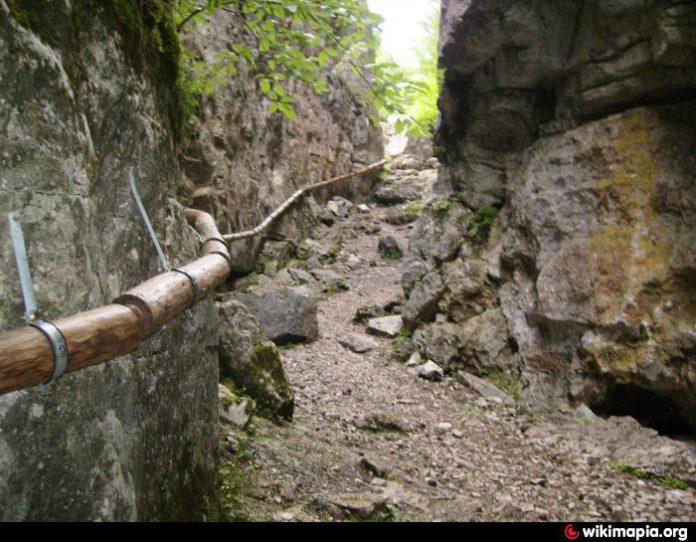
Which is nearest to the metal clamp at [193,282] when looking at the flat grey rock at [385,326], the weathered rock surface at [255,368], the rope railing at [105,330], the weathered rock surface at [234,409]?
the rope railing at [105,330]

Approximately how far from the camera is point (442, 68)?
9109 millimetres

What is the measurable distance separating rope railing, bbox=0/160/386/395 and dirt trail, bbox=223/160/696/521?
215 cm

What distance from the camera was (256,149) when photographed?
13.5 meters

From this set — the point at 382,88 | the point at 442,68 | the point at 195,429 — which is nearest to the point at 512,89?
the point at 442,68

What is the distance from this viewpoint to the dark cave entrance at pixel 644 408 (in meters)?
6.52

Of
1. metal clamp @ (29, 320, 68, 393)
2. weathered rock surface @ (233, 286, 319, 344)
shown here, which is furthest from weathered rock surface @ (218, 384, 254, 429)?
weathered rock surface @ (233, 286, 319, 344)

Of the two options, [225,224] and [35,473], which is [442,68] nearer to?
[225,224]

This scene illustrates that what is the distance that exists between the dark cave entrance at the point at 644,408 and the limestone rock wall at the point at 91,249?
5791mm

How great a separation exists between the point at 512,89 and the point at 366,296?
6361 millimetres

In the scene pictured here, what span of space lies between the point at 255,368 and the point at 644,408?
218 inches

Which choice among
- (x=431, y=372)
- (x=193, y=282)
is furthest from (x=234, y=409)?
(x=431, y=372)

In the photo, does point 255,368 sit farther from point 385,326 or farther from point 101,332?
point 385,326

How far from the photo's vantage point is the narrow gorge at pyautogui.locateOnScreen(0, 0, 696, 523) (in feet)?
7.75
